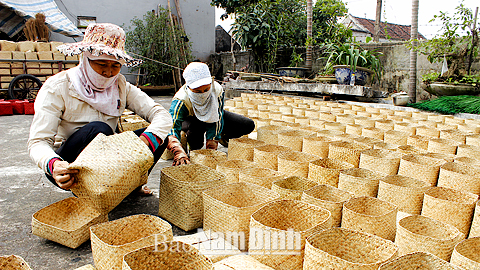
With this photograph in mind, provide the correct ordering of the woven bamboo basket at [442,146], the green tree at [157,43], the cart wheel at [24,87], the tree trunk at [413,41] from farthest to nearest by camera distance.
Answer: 1. the green tree at [157,43]
2. the cart wheel at [24,87]
3. the tree trunk at [413,41]
4. the woven bamboo basket at [442,146]

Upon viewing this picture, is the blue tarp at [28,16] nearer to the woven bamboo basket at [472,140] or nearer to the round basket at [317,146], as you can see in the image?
the round basket at [317,146]

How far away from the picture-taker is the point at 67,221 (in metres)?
1.62

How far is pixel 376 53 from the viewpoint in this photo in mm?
6969

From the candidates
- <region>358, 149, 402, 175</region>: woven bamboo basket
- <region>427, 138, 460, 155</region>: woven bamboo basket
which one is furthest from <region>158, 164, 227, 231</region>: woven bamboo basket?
<region>427, 138, 460, 155</region>: woven bamboo basket

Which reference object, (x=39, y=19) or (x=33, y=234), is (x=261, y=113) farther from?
(x=39, y=19)

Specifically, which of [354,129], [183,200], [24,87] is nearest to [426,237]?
[183,200]

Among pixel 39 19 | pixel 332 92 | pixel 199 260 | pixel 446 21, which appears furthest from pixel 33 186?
pixel 39 19

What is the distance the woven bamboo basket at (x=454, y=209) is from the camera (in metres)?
1.41

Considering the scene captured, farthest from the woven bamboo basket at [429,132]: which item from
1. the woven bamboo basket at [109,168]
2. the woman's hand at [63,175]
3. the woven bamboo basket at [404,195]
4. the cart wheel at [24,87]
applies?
the cart wheel at [24,87]

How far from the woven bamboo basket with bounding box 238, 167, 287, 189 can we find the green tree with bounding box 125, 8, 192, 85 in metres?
9.65

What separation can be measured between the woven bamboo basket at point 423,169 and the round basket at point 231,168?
34.5 inches

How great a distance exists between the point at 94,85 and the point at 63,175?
601 mm

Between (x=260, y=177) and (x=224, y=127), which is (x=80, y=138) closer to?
(x=260, y=177)

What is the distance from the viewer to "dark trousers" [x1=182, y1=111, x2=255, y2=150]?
9.59 feet
